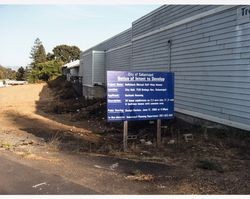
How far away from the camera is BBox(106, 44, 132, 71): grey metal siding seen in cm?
2486

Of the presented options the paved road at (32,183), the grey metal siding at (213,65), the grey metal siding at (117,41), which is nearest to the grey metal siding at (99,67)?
the grey metal siding at (117,41)

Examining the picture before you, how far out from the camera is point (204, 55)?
1305 cm

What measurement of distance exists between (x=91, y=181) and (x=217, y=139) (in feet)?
15.7

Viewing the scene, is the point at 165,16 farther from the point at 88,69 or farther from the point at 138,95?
the point at 88,69

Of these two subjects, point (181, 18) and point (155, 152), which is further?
point (181, 18)

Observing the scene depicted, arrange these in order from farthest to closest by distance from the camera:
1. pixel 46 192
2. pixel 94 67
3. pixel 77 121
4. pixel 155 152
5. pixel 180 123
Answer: pixel 94 67
pixel 77 121
pixel 180 123
pixel 155 152
pixel 46 192

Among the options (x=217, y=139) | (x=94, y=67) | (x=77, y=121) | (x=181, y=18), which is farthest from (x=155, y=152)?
(x=94, y=67)

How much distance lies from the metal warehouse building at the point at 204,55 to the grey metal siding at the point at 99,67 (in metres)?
13.7

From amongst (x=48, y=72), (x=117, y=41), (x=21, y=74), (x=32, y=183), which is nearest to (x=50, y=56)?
(x=21, y=74)

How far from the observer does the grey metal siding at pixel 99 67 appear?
3319 centimetres

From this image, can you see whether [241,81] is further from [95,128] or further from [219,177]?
[95,128]

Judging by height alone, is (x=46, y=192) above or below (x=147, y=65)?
below

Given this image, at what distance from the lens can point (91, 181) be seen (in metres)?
7.12

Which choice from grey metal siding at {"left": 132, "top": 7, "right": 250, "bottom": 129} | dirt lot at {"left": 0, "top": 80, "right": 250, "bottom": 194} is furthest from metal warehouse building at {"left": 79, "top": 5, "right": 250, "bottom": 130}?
dirt lot at {"left": 0, "top": 80, "right": 250, "bottom": 194}
